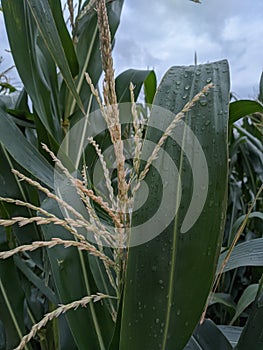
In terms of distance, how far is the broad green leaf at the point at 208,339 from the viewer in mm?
414

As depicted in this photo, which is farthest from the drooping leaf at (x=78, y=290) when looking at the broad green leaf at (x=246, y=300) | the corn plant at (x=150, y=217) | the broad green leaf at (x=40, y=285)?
the broad green leaf at (x=246, y=300)

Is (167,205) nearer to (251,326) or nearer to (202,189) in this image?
(202,189)

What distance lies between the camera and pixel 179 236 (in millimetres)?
259

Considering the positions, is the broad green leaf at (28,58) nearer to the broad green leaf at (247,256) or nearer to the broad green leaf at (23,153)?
the broad green leaf at (23,153)

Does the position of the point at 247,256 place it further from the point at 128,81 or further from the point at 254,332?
the point at 128,81

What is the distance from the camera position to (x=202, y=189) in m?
0.26

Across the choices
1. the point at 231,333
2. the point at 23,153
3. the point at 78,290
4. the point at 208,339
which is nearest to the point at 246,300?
the point at 231,333

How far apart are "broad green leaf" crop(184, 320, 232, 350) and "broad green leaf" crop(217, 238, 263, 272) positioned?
68 mm

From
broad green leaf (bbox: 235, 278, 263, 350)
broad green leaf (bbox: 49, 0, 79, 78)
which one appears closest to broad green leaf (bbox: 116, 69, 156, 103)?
broad green leaf (bbox: 49, 0, 79, 78)

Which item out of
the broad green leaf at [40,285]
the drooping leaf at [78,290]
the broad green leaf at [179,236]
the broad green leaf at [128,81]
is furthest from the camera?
the broad green leaf at [128,81]

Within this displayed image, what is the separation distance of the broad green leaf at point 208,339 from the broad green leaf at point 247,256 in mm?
68

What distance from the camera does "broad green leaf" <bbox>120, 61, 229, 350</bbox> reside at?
255 millimetres

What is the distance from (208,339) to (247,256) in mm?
102

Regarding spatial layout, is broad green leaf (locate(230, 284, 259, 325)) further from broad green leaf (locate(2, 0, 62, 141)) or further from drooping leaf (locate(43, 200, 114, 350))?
broad green leaf (locate(2, 0, 62, 141))
